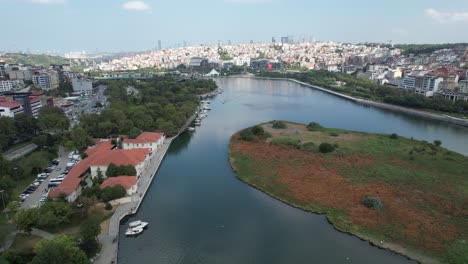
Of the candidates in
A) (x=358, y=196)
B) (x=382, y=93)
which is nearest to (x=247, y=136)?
(x=358, y=196)

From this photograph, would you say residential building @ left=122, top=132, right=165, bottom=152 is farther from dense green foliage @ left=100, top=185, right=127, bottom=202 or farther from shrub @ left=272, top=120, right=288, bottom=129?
shrub @ left=272, top=120, right=288, bottom=129

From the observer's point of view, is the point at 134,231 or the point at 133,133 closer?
the point at 134,231

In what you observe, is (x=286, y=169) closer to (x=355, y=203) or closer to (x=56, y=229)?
(x=355, y=203)

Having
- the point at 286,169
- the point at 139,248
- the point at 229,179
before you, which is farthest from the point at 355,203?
the point at 139,248

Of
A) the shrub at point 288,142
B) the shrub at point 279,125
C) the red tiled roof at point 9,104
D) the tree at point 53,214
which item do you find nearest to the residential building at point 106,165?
the tree at point 53,214

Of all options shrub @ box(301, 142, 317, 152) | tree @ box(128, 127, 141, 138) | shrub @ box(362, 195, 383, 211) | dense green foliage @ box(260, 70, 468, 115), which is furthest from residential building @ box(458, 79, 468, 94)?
tree @ box(128, 127, 141, 138)

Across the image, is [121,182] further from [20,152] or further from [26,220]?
[20,152]
